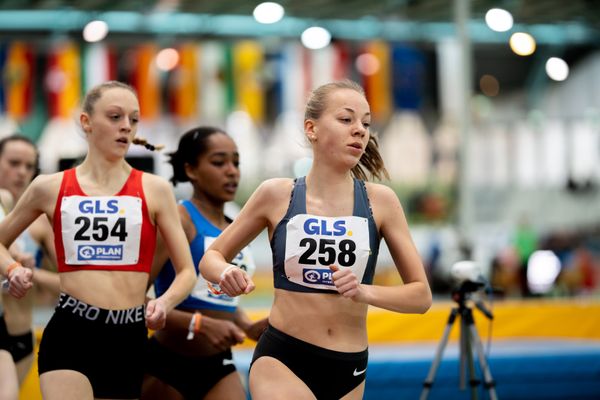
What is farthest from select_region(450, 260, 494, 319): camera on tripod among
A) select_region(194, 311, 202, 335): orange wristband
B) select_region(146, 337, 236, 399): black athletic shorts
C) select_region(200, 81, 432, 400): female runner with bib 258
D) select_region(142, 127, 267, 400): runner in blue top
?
select_region(200, 81, 432, 400): female runner with bib 258

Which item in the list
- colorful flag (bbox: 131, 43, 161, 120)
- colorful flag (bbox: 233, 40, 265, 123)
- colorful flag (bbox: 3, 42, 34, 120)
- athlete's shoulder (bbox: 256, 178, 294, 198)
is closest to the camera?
athlete's shoulder (bbox: 256, 178, 294, 198)

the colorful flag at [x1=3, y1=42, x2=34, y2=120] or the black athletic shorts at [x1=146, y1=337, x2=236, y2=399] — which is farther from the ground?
the colorful flag at [x1=3, y1=42, x2=34, y2=120]

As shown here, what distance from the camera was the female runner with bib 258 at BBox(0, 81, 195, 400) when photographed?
3.95 m

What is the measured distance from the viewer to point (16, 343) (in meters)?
5.20

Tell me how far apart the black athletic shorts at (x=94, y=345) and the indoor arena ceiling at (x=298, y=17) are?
14069mm

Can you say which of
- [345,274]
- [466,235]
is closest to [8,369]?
[345,274]

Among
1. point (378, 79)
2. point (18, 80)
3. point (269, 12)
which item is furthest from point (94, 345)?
point (378, 79)

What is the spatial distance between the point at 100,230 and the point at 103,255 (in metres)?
0.10

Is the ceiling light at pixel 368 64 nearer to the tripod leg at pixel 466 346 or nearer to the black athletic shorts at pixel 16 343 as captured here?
the tripod leg at pixel 466 346

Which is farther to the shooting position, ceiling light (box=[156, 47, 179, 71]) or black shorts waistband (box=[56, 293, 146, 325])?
ceiling light (box=[156, 47, 179, 71])

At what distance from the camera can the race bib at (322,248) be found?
12.0 feet

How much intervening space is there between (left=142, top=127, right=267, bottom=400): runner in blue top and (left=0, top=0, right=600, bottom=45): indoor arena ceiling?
42.9 ft

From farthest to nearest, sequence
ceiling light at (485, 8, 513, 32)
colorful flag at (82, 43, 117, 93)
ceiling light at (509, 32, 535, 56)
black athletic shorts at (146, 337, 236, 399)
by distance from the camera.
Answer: colorful flag at (82, 43, 117, 93)
ceiling light at (485, 8, 513, 32)
ceiling light at (509, 32, 535, 56)
black athletic shorts at (146, 337, 236, 399)

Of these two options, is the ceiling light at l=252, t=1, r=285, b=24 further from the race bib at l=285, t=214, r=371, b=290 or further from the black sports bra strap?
the race bib at l=285, t=214, r=371, b=290
